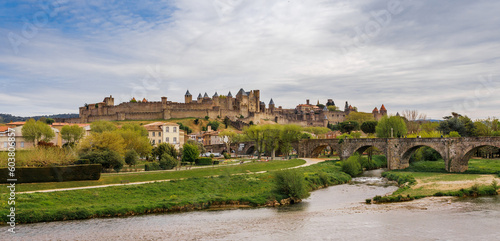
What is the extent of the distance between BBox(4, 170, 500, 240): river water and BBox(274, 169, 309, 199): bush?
1335 mm

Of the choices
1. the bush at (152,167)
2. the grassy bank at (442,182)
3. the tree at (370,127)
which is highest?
the tree at (370,127)

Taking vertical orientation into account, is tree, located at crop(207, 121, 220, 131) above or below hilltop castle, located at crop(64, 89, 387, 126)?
below

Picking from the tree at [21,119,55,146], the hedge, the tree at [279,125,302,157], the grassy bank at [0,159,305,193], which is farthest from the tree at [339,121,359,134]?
the hedge

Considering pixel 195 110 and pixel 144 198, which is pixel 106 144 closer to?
pixel 144 198

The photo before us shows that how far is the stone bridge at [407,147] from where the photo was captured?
39.8 metres

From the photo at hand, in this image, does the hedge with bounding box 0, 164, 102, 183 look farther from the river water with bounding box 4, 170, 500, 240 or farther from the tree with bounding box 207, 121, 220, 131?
the tree with bounding box 207, 121, 220, 131

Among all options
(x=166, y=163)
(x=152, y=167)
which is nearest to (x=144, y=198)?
(x=152, y=167)

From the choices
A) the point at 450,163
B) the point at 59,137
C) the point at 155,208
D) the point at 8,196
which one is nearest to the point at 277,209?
the point at 155,208

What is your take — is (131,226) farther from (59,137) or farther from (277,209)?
(59,137)

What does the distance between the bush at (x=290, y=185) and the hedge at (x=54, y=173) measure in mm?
12585

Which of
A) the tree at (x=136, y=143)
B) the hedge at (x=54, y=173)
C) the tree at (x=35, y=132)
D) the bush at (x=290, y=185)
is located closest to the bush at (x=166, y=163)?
the tree at (x=136, y=143)

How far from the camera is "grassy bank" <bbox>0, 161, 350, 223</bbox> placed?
69.8ft

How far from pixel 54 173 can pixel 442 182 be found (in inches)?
1159

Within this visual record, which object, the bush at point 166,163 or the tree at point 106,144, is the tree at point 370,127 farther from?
the tree at point 106,144
